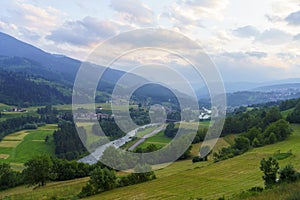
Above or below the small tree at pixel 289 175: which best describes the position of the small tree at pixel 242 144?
below

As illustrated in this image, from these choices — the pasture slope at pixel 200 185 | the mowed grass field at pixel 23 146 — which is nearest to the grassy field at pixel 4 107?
the mowed grass field at pixel 23 146

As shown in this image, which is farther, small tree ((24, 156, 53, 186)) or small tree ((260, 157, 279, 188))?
small tree ((24, 156, 53, 186))

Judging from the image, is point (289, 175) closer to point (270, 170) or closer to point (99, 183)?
point (270, 170)

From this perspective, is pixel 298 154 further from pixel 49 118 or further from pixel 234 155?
pixel 49 118

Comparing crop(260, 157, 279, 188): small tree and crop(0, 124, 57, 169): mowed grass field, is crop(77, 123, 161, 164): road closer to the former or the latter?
crop(260, 157, 279, 188): small tree

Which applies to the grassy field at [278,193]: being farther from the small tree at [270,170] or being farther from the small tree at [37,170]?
the small tree at [37,170]

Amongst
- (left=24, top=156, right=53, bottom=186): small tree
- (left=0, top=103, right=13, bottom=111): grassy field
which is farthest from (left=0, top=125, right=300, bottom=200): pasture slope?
(left=0, top=103, right=13, bottom=111): grassy field
